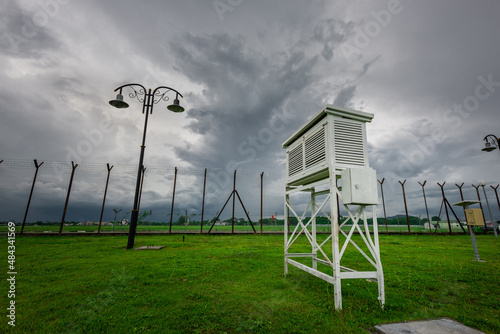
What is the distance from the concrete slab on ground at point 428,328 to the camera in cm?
313

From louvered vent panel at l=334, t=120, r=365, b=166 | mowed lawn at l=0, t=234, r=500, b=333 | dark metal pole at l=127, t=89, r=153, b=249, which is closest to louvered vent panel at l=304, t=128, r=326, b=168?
louvered vent panel at l=334, t=120, r=365, b=166

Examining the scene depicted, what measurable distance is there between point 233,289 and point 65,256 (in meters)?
7.35

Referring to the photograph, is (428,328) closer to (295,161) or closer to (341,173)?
(341,173)

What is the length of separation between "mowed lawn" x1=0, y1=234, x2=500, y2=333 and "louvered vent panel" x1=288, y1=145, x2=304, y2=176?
3.15 metres

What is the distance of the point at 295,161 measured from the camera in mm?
6754

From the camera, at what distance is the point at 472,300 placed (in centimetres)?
455

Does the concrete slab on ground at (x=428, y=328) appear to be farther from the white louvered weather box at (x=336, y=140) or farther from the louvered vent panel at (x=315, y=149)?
the louvered vent panel at (x=315, y=149)

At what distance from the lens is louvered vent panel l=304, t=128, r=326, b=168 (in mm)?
5241

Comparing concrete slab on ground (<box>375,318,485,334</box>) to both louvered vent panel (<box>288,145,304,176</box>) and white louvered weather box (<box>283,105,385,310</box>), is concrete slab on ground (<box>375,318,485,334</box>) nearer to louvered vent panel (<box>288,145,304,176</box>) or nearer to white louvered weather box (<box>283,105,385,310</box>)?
white louvered weather box (<box>283,105,385,310</box>)

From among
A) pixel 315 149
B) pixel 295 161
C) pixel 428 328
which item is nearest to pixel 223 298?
pixel 428 328

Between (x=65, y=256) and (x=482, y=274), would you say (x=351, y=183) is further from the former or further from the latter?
(x=65, y=256)

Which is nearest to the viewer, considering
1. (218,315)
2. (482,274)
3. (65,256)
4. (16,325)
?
(16,325)

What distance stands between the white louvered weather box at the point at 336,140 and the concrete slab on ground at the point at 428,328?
2930mm

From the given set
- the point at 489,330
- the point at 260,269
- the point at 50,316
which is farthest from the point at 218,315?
the point at 489,330
